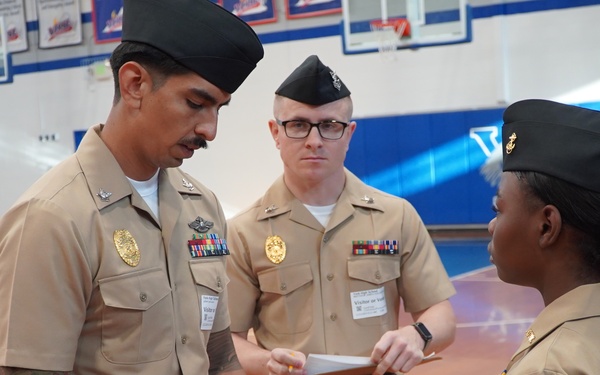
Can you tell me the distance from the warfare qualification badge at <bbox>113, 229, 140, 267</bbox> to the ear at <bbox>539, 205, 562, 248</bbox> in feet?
3.05

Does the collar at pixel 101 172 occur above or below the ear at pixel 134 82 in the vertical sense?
below

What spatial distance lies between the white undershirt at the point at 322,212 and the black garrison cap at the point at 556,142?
1.18 metres

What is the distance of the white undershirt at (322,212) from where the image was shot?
113 inches

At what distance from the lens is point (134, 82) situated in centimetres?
182

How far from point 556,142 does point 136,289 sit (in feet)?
3.26

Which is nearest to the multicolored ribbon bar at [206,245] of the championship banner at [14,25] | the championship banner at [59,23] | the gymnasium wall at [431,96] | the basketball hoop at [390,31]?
the basketball hoop at [390,31]

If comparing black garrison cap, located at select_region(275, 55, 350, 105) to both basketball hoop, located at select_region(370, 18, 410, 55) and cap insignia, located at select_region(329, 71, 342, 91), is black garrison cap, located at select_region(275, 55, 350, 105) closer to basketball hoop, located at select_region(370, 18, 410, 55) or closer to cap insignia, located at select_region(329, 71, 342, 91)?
cap insignia, located at select_region(329, 71, 342, 91)

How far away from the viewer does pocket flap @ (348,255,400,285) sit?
2766 mm

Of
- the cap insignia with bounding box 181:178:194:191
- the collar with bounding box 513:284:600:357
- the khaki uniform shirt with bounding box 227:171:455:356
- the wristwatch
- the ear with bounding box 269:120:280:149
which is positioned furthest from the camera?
the ear with bounding box 269:120:280:149

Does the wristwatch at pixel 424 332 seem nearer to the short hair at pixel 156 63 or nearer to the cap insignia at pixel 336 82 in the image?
the cap insignia at pixel 336 82

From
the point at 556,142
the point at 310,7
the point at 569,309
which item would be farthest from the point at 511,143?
the point at 310,7

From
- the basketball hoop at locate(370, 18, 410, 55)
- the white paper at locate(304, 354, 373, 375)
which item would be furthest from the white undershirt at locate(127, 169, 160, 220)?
the basketball hoop at locate(370, 18, 410, 55)

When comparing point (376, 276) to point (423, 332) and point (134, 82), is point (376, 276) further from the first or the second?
point (134, 82)

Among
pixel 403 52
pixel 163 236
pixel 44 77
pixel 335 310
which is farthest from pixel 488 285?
pixel 44 77
